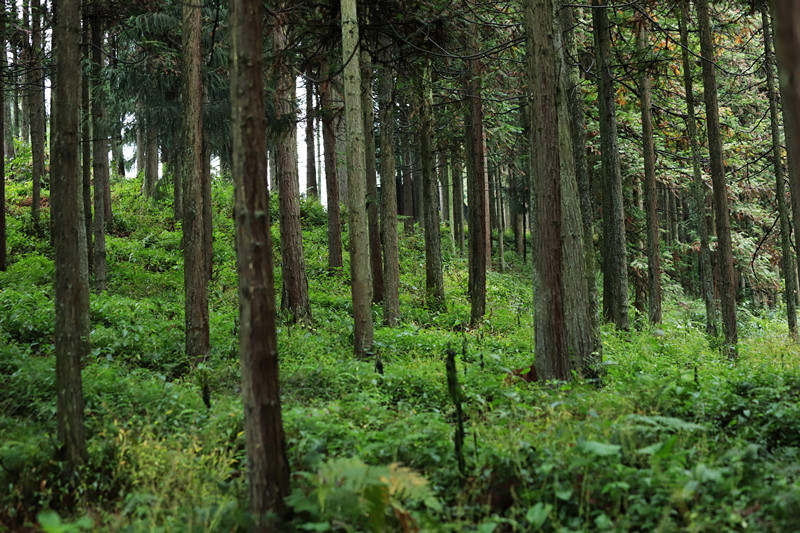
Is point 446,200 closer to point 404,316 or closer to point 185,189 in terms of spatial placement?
point 404,316

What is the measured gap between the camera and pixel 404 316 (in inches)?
547

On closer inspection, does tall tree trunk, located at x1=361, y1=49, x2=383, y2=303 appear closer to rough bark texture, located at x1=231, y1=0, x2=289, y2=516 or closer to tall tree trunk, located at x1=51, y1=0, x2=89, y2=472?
tall tree trunk, located at x1=51, y1=0, x2=89, y2=472

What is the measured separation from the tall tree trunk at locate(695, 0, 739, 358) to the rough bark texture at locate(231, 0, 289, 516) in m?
10.9

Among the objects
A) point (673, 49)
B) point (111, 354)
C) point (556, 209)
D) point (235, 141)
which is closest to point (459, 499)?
point (235, 141)

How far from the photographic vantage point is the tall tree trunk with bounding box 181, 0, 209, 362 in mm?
8609

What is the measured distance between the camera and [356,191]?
9.44 m

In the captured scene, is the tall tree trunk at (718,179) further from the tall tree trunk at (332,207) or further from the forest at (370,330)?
the tall tree trunk at (332,207)

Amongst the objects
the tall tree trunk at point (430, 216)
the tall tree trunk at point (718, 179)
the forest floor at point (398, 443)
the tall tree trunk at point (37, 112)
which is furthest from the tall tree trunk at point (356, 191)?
the tall tree trunk at point (37, 112)

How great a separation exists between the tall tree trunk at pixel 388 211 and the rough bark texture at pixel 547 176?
604 cm

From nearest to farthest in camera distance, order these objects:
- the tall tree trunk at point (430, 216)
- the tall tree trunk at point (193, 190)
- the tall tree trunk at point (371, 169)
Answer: the tall tree trunk at point (193, 190) < the tall tree trunk at point (371, 169) < the tall tree trunk at point (430, 216)

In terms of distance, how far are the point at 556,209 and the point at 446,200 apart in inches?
1130

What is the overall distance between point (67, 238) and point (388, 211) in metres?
8.96

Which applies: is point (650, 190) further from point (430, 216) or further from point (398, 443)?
point (398, 443)

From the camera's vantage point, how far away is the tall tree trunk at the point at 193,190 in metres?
8.61
